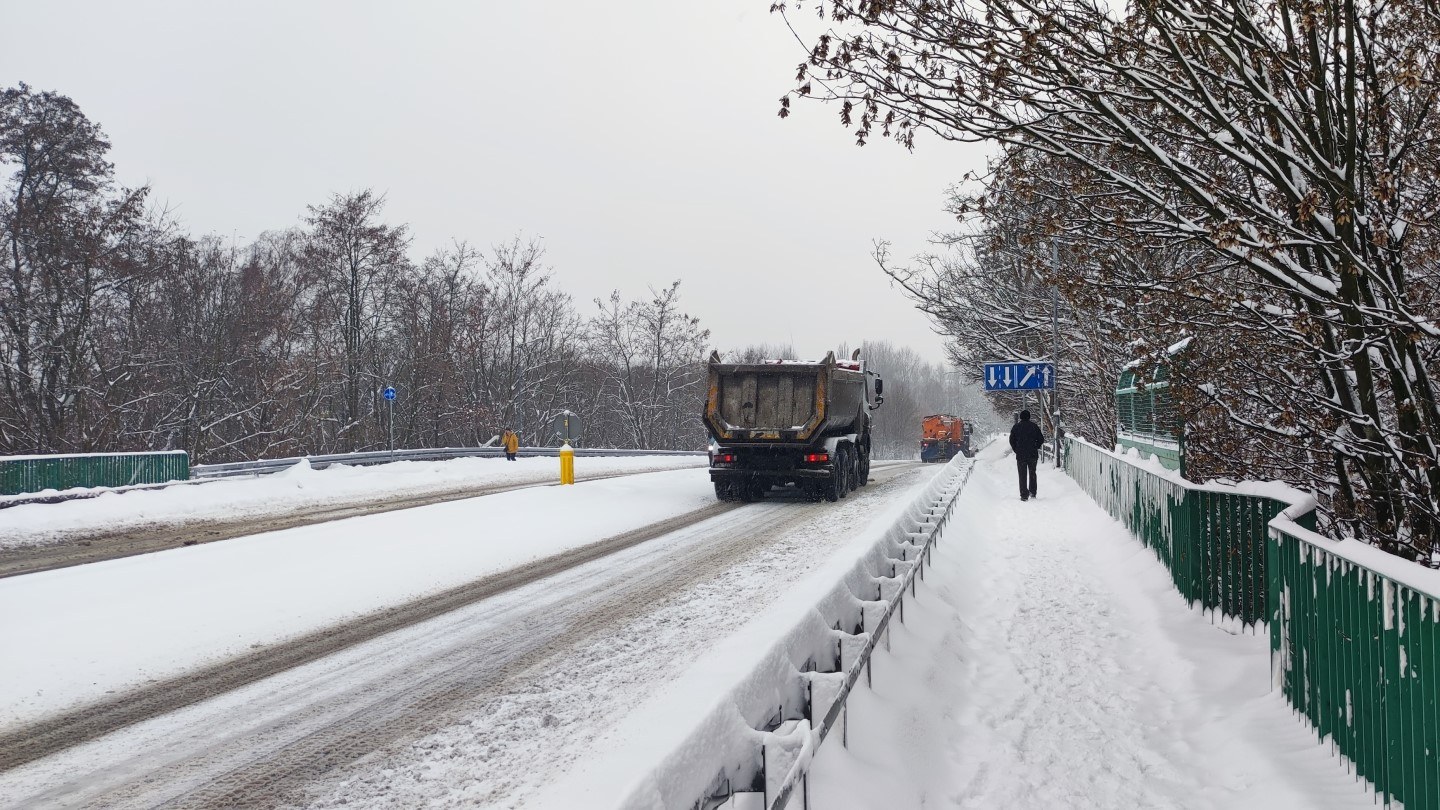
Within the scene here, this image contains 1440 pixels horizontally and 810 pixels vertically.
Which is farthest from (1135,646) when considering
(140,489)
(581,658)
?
(140,489)

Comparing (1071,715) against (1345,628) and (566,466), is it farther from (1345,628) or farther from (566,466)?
(566,466)

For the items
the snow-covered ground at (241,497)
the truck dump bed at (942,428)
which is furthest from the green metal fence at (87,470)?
the truck dump bed at (942,428)

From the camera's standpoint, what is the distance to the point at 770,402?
18.8 meters

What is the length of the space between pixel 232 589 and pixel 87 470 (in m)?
13.3

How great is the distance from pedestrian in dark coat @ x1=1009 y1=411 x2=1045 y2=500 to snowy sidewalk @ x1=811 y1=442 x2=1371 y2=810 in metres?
9.99

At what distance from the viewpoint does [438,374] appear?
46.9 metres

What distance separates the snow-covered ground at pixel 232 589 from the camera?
6609 millimetres

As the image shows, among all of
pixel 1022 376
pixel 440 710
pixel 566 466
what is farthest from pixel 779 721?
pixel 1022 376

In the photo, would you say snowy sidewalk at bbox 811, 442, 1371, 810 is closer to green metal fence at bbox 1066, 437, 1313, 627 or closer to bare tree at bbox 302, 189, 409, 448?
green metal fence at bbox 1066, 437, 1313, 627

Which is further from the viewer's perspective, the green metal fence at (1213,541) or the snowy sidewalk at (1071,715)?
the green metal fence at (1213,541)

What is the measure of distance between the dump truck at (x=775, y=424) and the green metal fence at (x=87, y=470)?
12864mm

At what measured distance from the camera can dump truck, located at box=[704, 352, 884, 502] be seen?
1859 cm

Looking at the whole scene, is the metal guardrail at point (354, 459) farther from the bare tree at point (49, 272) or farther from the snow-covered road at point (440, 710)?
the snow-covered road at point (440, 710)

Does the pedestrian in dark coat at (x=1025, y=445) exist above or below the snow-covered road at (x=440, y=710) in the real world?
above
